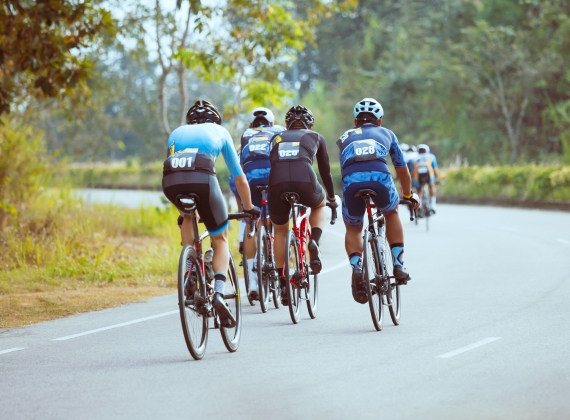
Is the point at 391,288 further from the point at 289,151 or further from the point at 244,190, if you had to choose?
the point at 244,190

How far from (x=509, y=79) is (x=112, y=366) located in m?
39.7

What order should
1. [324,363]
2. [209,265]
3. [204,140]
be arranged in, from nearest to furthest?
[324,363] → [204,140] → [209,265]

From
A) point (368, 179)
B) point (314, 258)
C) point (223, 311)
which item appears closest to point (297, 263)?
point (314, 258)

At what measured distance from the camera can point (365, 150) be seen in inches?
377

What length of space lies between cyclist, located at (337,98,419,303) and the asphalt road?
2.26 ft

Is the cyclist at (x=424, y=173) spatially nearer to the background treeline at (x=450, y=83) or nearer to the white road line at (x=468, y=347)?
the background treeline at (x=450, y=83)

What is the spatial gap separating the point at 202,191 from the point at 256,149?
11.4 ft

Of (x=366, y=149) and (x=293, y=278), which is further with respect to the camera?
(x=293, y=278)

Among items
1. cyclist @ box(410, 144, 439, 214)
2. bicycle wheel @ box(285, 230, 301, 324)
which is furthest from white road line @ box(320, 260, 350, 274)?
cyclist @ box(410, 144, 439, 214)

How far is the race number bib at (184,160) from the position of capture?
8.12 metres

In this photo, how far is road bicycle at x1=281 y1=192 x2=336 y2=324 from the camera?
10.2m

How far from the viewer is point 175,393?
7.02m

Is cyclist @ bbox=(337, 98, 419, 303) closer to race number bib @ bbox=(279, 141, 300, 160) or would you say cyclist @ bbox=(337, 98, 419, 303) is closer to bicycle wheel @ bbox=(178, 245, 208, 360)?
race number bib @ bbox=(279, 141, 300, 160)

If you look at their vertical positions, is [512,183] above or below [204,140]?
below
